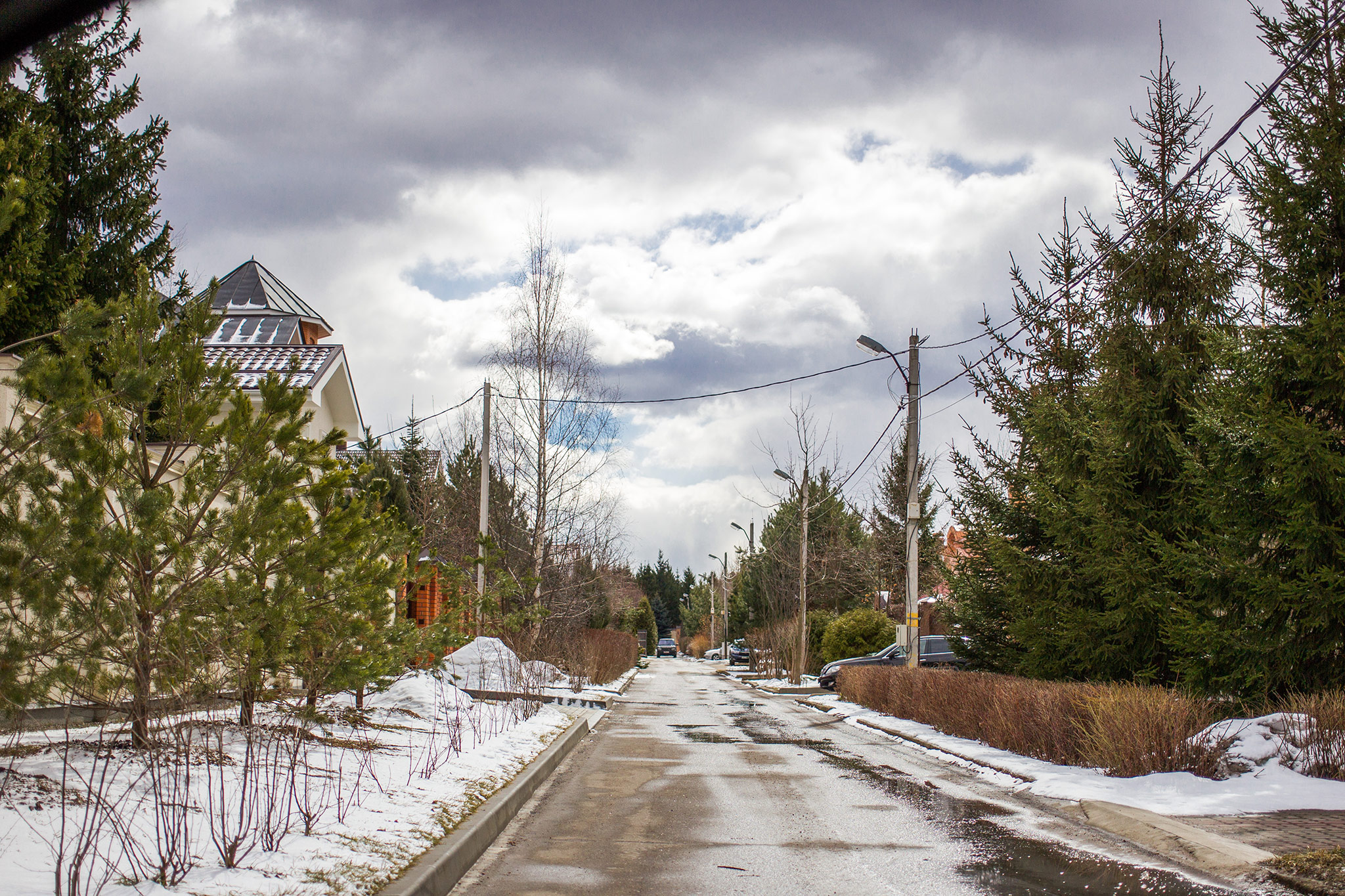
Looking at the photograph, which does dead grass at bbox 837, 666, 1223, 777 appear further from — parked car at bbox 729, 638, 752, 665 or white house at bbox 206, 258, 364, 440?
parked car at bbox 729, 638, 752, 665

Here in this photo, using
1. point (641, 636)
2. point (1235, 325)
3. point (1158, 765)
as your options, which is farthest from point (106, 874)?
Answer: point (641, 636)

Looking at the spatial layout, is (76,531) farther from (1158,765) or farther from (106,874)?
(1158,765)

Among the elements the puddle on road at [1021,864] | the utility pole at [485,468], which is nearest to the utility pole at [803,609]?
the utility pole at [485,468]

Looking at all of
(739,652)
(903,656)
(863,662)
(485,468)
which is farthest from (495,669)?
(739,652)

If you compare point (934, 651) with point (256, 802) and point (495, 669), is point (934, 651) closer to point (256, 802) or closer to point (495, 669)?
point (495, 669)

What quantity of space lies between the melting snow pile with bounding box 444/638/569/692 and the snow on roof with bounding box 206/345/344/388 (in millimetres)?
6437

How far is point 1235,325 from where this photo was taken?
11.7 meters

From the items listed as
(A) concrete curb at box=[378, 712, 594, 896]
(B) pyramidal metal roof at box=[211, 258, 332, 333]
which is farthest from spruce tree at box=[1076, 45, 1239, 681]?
(B) pyramidal metal roof at box=[211, 258, 332, 333]

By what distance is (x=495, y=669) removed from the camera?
17875mm

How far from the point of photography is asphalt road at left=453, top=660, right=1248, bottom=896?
19.8 ft

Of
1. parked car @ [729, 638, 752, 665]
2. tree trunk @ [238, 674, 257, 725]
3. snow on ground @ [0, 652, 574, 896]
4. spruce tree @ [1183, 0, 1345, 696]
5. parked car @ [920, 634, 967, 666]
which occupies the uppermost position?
spruce tree @ [1183, 0, 1345, 696]

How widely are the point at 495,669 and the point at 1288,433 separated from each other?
13.2 metres

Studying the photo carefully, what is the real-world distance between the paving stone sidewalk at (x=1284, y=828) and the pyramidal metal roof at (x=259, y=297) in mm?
24800

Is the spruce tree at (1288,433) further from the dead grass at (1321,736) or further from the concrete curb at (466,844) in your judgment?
the concrete curb at (466,844)
